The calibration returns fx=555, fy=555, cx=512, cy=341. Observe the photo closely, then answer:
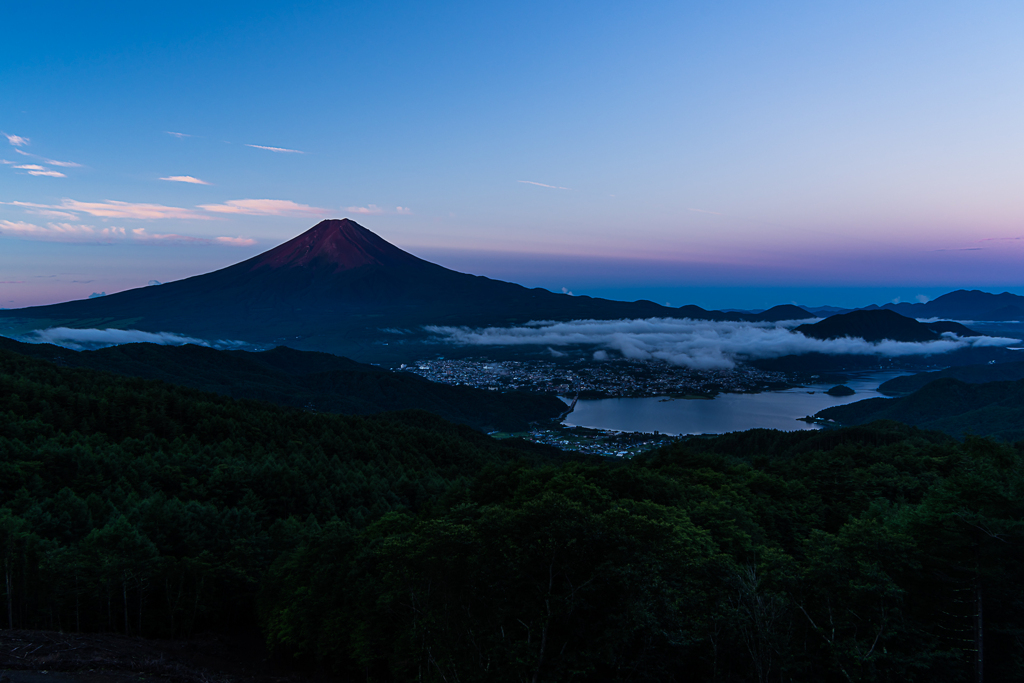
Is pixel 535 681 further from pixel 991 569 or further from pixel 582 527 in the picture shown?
pixel 991 569

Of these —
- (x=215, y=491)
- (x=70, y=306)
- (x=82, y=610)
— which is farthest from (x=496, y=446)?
(x=70, y=306)

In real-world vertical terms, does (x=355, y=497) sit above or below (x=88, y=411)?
below

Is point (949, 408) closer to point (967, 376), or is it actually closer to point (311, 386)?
point (967, 376)

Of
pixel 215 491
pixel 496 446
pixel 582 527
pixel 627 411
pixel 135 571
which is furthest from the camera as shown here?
pixel 627 411

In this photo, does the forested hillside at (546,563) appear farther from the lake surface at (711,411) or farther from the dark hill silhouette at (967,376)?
the dark hill silhouette at (967,376)

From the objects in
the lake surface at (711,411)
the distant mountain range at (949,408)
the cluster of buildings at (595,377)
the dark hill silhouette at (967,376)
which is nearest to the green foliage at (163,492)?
the lake surface at (711,411)

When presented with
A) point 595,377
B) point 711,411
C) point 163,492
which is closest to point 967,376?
point 711,411
